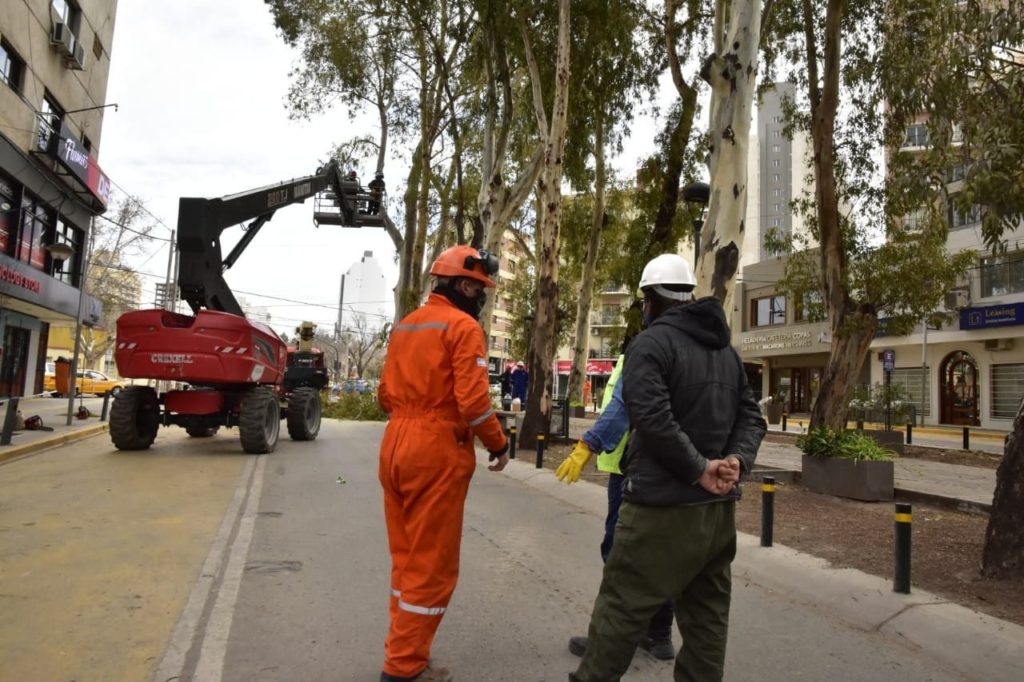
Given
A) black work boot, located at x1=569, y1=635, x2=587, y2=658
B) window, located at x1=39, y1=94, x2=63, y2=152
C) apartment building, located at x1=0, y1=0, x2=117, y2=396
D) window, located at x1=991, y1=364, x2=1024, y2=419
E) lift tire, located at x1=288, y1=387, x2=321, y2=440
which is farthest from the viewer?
window, located at x1=991, y1=364, x2=1024, y2=419

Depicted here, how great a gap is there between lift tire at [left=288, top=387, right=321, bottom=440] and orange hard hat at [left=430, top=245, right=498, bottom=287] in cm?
1253

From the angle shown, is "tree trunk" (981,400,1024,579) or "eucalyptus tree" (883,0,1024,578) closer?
"tree trunk" (981,400,1024,579)

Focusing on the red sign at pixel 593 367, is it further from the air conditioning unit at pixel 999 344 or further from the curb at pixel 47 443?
the curb at pixel 47 443

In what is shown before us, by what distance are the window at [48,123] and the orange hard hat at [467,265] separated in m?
22.8

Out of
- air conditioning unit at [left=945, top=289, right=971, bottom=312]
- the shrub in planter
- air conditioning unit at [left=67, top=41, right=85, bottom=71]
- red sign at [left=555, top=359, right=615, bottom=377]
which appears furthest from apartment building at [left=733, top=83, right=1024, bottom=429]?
air conditioning unit at [left=67, top=41, right=85, bottom=71]

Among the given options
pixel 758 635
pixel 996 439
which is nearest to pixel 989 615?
pixel 758 635

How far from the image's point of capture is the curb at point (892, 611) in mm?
4082

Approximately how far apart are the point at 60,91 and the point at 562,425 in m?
19.6

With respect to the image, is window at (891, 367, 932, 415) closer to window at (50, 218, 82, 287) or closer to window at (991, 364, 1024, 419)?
window at (991, 364, 1024, 419)

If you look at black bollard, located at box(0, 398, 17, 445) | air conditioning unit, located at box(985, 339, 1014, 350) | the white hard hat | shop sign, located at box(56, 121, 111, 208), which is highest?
shop sign, located at box(56, 121, 111, 208)

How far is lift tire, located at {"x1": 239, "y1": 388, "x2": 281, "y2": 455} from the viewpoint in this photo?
1259cm

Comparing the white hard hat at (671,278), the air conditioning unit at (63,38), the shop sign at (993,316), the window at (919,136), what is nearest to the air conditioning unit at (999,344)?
the shop sign at (993,316)

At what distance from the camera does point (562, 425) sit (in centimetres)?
1691

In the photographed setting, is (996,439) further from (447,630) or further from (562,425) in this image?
(447,630)
